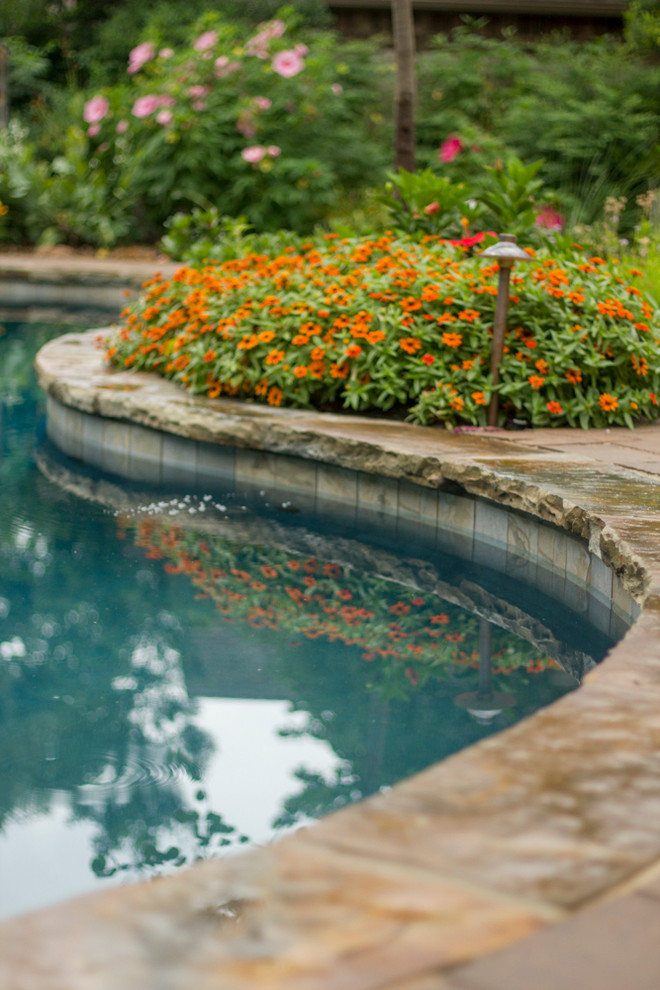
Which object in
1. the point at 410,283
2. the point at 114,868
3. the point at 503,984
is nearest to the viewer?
the point at 503,984

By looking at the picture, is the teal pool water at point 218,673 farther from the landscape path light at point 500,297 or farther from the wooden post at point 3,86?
the wooden post at point 3,86

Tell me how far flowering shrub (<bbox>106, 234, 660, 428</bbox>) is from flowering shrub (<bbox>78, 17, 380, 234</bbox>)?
627cm

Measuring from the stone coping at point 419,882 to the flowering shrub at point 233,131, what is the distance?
10247mm

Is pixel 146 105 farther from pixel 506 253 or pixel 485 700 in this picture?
pixel 485 700

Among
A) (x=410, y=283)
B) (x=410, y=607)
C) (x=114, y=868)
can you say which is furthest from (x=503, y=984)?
(x=410, y=283)

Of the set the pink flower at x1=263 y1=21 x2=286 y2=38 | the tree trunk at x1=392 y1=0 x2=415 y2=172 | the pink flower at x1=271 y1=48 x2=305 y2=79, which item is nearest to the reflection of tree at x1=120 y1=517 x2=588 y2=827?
the tree trunk at x1=392 y1=0 x2=415 y2=172

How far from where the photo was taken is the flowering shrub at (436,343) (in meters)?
4.75

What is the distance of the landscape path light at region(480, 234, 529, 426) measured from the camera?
14.1 ft

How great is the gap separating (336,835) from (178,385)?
14.7ft

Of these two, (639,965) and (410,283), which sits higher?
(410,283)

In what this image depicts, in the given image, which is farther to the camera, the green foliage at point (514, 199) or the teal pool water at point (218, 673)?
the green foliage at point (514, 199)

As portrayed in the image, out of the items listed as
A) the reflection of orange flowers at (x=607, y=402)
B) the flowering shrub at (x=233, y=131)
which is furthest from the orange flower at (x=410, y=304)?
the flowering shrub at (x=233, y=131)

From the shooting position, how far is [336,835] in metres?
1.24

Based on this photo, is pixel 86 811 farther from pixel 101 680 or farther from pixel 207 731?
pixel 101 680
